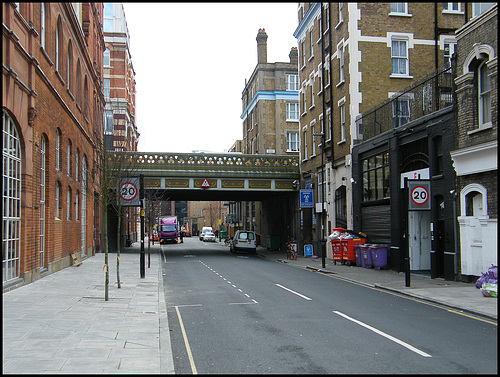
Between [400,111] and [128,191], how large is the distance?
12.6 m

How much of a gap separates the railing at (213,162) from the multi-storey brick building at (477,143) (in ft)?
70.4

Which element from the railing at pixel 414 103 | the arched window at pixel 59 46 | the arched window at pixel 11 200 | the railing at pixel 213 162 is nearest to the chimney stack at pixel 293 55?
the railing at pixel 213 162

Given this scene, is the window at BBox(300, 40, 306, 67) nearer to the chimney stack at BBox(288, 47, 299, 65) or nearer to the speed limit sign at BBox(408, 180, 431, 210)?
the chimney stack at BBox(288, 47, 299, 65)

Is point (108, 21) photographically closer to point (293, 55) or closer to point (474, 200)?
point (293, 55)

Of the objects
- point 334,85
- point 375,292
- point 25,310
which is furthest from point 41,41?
point 334,85

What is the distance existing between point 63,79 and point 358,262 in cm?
1669

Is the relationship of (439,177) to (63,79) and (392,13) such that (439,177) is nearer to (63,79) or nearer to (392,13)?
(392,13)

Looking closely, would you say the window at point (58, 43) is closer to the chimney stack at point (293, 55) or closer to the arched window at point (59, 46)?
the arched window at point (59, 46)

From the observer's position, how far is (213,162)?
124 feet

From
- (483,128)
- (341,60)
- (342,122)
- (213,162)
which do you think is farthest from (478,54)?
(213,162)

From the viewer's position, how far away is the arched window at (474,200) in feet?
53.2

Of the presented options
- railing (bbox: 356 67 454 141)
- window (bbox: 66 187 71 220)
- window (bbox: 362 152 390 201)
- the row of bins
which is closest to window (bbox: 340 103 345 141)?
railing (bbox: 356 67 454 141)

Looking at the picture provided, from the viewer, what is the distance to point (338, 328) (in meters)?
9.56

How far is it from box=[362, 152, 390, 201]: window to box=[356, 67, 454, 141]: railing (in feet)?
4.45
